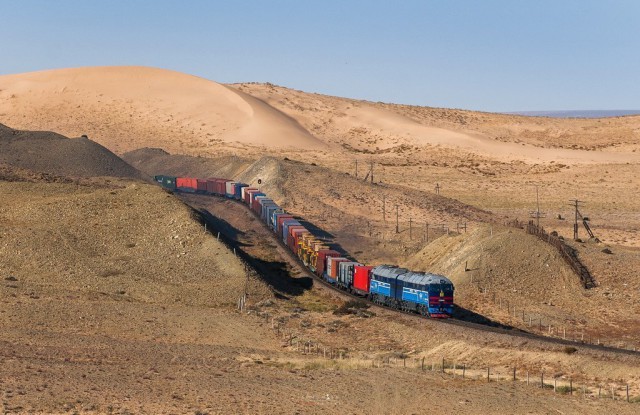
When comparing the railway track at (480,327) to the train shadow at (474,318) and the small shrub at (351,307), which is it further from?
the train shadow at (474,318)

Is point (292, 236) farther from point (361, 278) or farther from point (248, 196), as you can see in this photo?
point (248, 196)

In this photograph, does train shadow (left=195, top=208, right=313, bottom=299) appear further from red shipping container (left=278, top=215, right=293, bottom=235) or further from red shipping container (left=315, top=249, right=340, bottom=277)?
red shipping container (left=278, top=215, right=293, bottom=235)

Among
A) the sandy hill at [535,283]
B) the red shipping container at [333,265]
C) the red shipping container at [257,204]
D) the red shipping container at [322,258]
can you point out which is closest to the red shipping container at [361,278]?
the red shipping container at [333,265]

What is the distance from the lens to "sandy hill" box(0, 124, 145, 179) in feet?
468

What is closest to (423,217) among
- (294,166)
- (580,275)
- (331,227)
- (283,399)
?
(331,227)

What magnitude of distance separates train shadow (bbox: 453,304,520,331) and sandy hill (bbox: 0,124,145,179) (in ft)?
266

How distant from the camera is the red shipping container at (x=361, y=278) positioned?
248ft

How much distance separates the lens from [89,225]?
89562mm

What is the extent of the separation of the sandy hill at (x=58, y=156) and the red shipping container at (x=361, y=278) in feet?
243

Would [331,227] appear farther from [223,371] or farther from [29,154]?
[223,371]

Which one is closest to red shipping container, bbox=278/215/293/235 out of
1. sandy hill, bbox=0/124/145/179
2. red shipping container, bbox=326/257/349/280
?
red shipping container, bbox=326/257/349/280

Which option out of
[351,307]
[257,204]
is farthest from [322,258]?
[257,204]

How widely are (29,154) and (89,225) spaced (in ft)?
207

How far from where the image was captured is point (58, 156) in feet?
487
